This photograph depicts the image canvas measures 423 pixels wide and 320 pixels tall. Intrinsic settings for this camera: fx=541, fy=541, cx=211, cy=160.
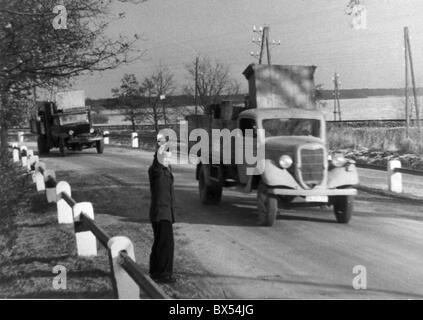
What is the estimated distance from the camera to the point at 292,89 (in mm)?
10156

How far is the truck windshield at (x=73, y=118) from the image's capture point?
25344 mm

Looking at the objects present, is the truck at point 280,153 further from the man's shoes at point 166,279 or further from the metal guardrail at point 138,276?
the metal guardrail at point 138,276

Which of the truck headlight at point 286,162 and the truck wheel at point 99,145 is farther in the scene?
the truck wheel at point 99,145

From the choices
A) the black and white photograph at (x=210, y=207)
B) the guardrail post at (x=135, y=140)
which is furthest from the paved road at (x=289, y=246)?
the guardrail post at (x=135, y=140)

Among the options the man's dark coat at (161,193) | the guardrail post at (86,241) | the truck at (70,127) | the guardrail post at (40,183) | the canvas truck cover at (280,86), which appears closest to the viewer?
the man's dark coat at (161,193)

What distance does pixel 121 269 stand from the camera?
439cm

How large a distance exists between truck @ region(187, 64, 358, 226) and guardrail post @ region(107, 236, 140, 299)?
4.10 m

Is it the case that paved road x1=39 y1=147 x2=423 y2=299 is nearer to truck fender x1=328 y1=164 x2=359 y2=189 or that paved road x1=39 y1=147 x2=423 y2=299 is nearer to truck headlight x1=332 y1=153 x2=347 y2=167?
truck fender x1=328 y1=164 x2=359 y2=189

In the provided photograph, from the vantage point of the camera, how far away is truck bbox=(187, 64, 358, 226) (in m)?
8.38

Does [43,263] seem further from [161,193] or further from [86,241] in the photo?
[161,193]

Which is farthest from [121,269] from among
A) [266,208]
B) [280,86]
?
[280,86]

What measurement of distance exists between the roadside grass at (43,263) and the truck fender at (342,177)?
12.2ft

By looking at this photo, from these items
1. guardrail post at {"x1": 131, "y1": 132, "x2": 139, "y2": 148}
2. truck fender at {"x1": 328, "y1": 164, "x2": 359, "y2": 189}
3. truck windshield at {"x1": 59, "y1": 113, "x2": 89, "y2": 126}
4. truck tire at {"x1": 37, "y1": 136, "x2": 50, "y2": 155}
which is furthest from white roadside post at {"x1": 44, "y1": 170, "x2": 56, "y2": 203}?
truck tire at {"x1": 37, "y1": 136, "x2": 50, "y2": 155}

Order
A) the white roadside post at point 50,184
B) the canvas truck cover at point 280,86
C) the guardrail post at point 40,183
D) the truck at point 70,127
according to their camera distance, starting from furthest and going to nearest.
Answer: the truck at point 70,127 < the guardrail post at point 40,183 < the white roadside post at point 50,184 < the canvas truck cover at point 280,86
